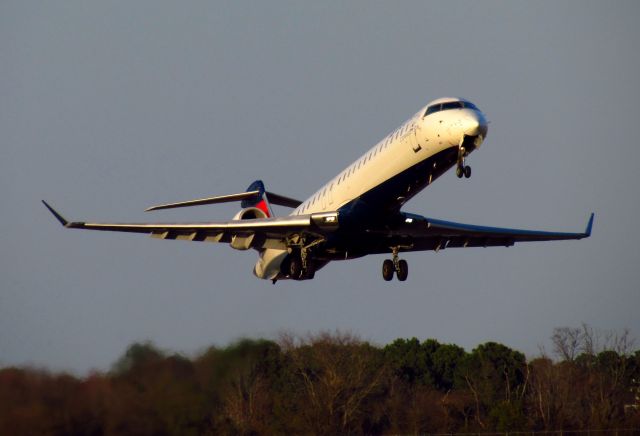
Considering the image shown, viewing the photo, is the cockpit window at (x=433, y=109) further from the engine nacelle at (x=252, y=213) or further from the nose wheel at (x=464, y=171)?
the engine nacelle at (x=252, y=213)

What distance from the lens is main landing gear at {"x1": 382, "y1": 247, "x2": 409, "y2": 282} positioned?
110ft

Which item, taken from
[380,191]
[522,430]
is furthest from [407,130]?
[522,430]

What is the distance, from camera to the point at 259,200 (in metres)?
39.2

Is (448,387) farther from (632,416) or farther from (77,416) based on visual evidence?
(77,416)

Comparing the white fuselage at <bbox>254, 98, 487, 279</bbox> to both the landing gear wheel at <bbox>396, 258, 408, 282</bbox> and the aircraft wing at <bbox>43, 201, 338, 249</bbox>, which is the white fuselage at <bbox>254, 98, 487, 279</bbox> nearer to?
the aircraft wing at <bbox>43, 201, 338, 249</bbox>

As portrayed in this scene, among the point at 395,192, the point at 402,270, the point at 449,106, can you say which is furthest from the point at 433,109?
the point at 402,270

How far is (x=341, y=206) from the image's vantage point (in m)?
31.3

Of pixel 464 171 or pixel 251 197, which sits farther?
pixel 251 197

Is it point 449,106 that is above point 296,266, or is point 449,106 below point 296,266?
above

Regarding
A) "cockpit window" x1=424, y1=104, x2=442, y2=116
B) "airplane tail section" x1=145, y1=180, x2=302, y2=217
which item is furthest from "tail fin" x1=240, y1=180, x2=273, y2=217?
"cockpit window" x1=424, y1=104, x2=442, y2=116

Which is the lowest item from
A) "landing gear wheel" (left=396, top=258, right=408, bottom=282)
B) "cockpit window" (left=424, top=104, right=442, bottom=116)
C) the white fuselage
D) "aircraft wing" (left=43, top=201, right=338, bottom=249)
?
"landing gear wheel" (left=396, top=258, right=408, bottom=282)

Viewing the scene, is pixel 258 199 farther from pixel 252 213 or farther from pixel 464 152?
pixel 464 152

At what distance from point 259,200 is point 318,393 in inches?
305

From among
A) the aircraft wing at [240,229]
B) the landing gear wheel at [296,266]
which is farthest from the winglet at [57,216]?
the landing gear wheel at [296,266]
